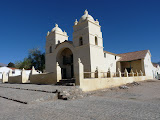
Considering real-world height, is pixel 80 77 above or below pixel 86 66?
below

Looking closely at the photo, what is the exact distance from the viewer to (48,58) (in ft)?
67.0

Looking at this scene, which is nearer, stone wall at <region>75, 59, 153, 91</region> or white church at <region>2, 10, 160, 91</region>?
stone wall at <region>75, 59, 153, 91</region>

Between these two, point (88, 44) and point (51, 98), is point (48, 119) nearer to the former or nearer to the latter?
point (51, 98)

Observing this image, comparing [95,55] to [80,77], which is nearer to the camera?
[80,77]

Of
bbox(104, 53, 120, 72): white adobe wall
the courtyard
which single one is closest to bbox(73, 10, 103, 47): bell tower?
bbox(104, 53, 120, 72): white adobe wall

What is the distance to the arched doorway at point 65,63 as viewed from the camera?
1934 centimetres

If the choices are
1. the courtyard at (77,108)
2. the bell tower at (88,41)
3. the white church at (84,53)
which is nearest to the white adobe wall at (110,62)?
the white church at (84,53)

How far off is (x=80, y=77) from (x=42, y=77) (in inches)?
270

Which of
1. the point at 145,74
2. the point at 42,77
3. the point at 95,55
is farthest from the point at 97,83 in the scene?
the point at 145,74

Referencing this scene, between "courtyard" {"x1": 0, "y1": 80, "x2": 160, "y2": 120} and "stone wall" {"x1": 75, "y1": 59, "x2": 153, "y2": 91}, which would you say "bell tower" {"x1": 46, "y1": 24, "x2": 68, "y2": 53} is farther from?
"courtyard" {"x1": 0, "y1": 80, "x2": 160, "y2": 120}

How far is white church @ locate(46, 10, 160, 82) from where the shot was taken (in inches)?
606

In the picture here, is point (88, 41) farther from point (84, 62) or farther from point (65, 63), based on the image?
point (65, 63)

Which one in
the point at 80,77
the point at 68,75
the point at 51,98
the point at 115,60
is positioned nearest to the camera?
the point at 51,98

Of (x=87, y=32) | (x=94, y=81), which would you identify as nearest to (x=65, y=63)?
(x=87, y=32)
